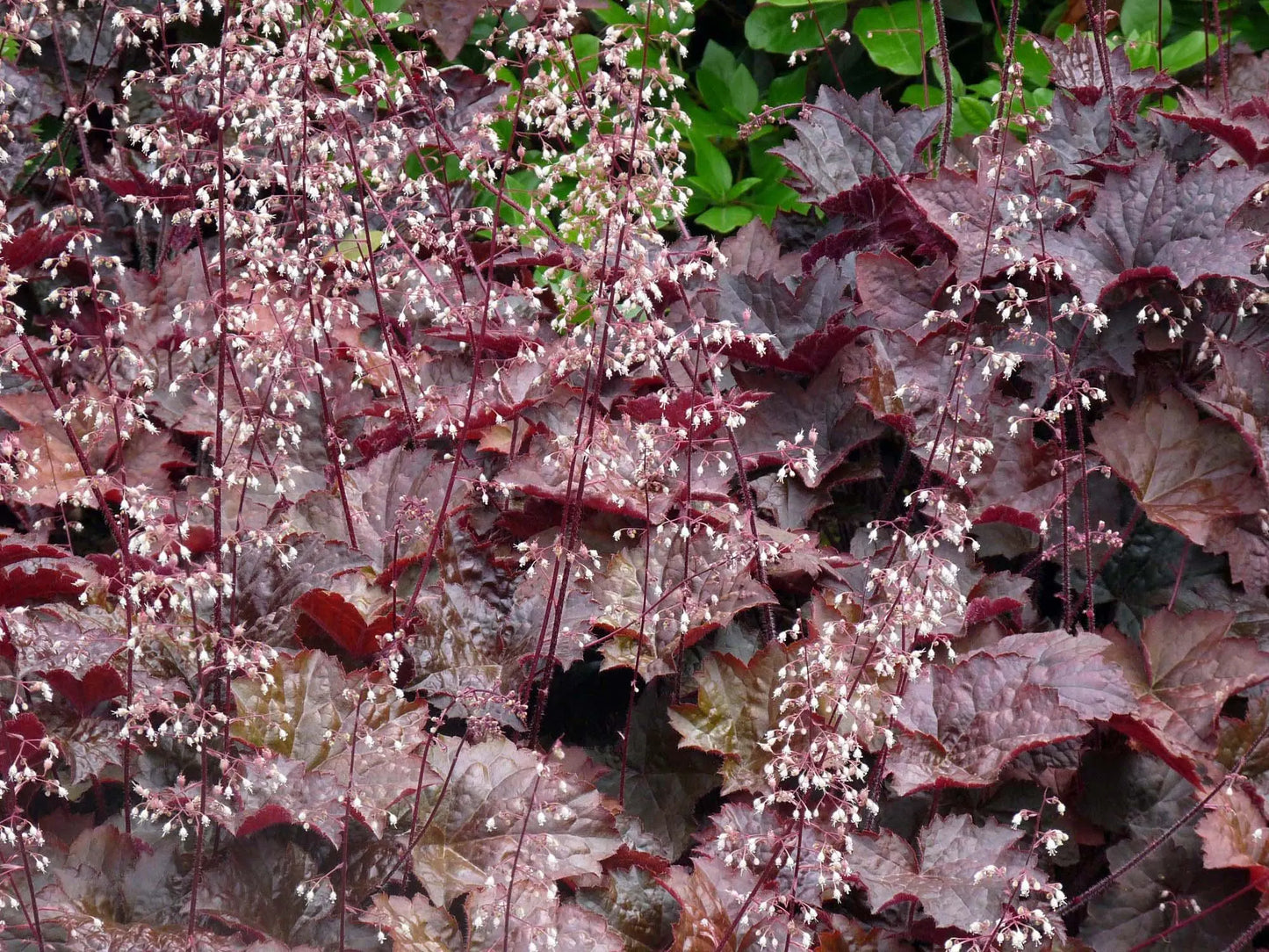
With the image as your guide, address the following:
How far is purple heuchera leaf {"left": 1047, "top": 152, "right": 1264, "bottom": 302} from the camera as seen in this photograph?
239cm

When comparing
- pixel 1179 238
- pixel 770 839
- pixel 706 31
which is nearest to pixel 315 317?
pixel 770 839

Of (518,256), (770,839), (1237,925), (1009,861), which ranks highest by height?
(518,256)

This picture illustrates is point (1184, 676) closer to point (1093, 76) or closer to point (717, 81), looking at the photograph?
point (1093, 76)

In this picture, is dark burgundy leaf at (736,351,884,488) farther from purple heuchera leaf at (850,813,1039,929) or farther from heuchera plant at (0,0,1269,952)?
purple heuchera leaf at (850,813,1039,929)

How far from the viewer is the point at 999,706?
6.81ft

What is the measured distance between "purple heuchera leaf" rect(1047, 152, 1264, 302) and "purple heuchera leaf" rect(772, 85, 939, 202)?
660mm

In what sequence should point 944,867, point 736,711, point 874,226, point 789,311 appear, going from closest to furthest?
point 944,867 → point 736,711 → point 789,311 → point 874,226

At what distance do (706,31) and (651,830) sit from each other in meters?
3.30

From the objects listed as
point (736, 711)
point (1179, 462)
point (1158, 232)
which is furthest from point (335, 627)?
point (1158, 232)

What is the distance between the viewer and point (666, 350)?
1.75 m

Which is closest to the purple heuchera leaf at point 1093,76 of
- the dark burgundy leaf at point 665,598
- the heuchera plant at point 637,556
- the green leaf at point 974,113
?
the heuchera plant at point 637,556

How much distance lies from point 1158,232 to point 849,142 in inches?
38.0

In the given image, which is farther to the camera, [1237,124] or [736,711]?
[1237,124]

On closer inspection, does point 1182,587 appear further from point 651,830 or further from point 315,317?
point 315,317
